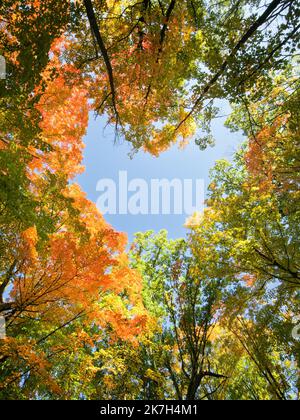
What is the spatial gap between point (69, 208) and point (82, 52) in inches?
129

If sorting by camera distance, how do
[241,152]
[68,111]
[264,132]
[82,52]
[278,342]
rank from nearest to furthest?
[82,52] → [68,111] → [264,132] → [278,342] → [241,152]

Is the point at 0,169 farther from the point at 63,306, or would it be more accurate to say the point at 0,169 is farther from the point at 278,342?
the point at 278,342

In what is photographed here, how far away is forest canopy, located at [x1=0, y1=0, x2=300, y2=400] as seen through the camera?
4.46 m

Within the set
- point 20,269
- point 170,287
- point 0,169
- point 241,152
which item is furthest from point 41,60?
point 241,152

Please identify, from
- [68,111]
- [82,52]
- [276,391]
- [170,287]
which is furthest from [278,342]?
[82,52]

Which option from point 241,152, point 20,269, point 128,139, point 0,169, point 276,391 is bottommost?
point 276,391

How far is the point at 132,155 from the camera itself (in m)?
7.48

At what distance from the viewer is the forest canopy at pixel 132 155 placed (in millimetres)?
4457

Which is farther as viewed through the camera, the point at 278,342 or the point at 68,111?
the point at 278,342

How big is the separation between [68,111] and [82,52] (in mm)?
1532

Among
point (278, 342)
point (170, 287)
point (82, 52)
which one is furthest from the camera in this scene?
point (278, 342)

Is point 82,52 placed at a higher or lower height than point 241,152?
lower

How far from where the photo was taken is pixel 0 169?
13.9 ft

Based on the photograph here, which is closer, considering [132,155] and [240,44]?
[240,44]
